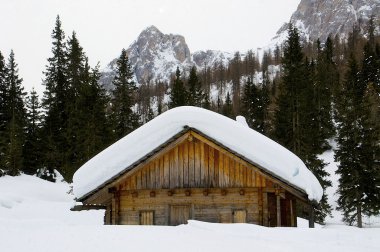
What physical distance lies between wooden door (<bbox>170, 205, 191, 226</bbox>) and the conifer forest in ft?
61.0

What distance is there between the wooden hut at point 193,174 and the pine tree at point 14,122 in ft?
81.2

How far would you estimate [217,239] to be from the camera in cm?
648

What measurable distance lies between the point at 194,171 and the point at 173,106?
33882mm

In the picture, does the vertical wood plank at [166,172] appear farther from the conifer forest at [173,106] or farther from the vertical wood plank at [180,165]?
the conifer forest at [173,106]

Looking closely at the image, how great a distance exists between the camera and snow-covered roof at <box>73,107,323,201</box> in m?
12.8

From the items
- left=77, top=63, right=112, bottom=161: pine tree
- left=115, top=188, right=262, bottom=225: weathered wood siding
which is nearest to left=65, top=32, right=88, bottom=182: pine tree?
left=77, top=63, right=112, bottom=161: pine tree

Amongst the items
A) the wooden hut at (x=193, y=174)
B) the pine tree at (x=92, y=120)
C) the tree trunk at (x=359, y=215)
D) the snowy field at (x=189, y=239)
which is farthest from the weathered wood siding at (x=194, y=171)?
the tree trunk at (x=359, y=215)

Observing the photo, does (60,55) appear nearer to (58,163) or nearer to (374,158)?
(58,163)

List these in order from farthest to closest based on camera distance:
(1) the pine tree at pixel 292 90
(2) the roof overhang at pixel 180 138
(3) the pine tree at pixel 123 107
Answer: (1) the pine tree at pixel 292 90, (3) the pine tree at pixel 123 107, (2) the roof overhang at pixel 180 138

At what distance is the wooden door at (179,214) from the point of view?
45.5 feet

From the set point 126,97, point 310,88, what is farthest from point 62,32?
point 310,88

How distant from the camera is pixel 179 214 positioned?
13930 millimetres

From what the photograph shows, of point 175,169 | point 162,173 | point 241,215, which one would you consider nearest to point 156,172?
point 162,173

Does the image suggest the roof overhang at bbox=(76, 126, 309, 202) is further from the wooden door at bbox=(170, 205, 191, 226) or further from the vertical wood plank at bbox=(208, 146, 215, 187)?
the wooden door at bbox=(170, 205, 191, 226)
